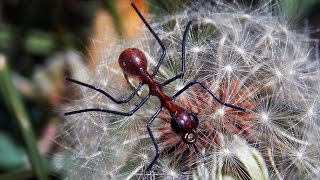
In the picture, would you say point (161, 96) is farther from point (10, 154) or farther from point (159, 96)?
point (10, 154)

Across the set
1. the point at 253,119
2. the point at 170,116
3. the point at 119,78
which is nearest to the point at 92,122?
the point at 119,78

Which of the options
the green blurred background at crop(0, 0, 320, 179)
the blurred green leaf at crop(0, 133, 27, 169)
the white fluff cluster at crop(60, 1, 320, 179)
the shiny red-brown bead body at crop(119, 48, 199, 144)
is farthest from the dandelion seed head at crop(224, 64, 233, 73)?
the blurred green leaf at crop(0, 133, 27, 169)

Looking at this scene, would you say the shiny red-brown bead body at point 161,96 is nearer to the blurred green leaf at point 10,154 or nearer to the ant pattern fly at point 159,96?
the ant pattern fly at point 159,96

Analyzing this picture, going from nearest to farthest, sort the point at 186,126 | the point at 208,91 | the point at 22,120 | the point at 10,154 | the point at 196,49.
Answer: the point at 186,126, the point at 208,91, the point at 196,49, the point at 22,120, the point at 10,154

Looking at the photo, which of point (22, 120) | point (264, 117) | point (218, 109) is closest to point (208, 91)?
point (218, 109)

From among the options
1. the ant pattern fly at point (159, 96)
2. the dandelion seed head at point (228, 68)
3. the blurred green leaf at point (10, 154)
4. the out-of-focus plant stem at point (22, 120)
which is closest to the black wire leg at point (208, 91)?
the ant pattern fly at point (159, 96)

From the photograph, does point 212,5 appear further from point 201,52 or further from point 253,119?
point 253,119
